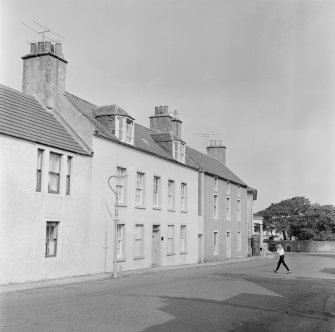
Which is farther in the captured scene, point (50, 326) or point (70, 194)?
point (70, 194)

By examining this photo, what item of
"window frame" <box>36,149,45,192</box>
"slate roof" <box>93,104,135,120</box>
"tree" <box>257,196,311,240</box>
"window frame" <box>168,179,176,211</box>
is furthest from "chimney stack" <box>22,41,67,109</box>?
"tree" <box>257,196,311,240</box>

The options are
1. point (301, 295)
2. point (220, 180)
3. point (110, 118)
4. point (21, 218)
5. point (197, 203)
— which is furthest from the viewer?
point (220, 180)

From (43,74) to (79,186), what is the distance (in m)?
6.35

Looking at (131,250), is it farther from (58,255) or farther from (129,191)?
(58,255)

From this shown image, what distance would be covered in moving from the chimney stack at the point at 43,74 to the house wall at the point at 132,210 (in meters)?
3.50

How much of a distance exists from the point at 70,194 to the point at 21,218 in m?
3.36

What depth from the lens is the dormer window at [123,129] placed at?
1027 inches

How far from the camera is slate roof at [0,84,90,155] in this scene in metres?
18.9

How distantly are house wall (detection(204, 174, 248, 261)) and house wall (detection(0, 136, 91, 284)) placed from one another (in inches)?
702

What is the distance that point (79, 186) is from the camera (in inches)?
866

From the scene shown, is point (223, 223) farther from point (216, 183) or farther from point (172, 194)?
point (172, 194)

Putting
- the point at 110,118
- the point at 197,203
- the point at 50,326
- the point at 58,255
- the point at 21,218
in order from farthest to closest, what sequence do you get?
the point at 197,203 → the point at 110,118 → the point at 58,255 → the point at 21,218 → the point at 50,326

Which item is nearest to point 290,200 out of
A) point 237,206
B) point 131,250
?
point 237,206

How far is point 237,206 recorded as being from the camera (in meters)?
47.2
